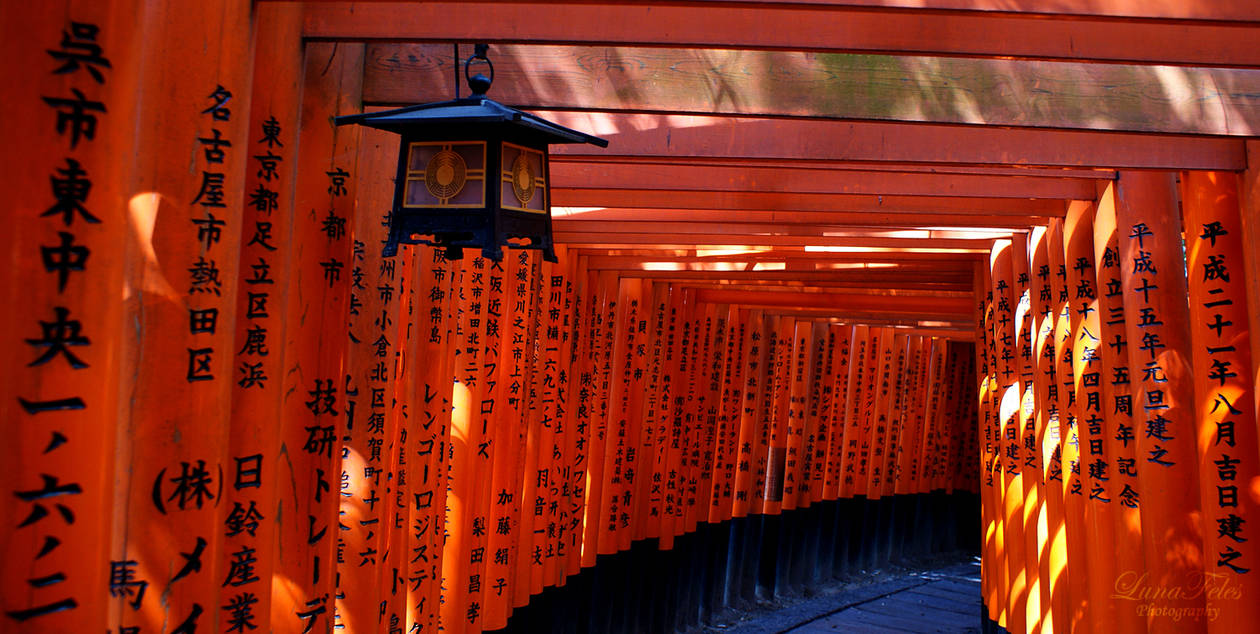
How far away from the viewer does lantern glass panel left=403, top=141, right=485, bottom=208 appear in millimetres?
3260

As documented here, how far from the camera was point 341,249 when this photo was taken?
12.6ft

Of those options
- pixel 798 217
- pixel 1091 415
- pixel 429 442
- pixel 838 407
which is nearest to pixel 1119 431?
pixel 1091 415

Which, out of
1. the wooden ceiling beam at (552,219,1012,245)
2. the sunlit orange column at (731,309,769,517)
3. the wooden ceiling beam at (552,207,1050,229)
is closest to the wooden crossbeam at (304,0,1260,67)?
the wooden ceiling beam at (552,207,1050,229)

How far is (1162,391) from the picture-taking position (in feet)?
16.0

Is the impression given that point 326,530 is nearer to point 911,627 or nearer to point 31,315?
point 31,315

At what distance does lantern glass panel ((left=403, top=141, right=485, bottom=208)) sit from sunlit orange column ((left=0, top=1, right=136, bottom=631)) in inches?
42.2

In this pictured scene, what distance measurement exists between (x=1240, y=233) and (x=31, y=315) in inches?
Answer: 179

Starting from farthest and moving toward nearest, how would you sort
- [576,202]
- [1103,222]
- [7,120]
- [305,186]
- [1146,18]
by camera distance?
1. [576,202]
2. [1103,222]
3. [305,186]
4. [1146,18]
5. [7,120]

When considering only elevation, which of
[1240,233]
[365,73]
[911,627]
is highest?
[365,73]

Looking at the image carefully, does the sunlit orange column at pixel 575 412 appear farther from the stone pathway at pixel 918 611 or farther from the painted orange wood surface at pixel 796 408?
the painted orange wood surface at pixel 796 408

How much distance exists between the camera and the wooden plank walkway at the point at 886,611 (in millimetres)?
12430

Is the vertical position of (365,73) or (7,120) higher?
(365,73)

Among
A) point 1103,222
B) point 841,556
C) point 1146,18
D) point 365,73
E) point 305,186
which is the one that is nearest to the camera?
point 1146,18

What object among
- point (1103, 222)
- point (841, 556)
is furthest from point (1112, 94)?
point (841, 556)
